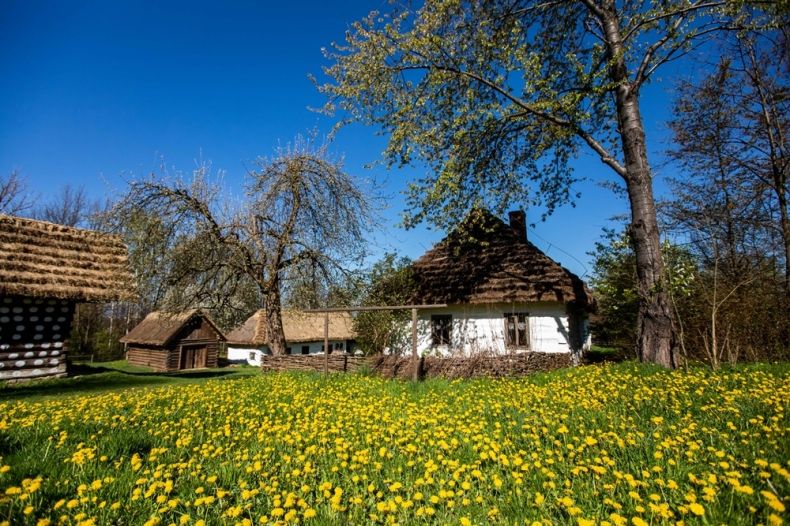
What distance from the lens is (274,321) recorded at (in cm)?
1620

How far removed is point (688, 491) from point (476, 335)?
46.5ft

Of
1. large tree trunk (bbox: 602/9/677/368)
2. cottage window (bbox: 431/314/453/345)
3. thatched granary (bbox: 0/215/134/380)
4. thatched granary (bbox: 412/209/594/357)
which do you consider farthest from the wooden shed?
large tree trunk (bbox: 602/9/677/368)

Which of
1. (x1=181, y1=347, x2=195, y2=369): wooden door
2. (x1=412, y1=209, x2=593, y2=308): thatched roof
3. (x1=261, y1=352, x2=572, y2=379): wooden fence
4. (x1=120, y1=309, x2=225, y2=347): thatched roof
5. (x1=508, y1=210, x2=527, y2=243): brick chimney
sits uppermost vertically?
(x1=508, y1=210, x2=527, y2=243): brick chimney

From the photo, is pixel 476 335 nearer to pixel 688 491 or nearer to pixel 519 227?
pixel 519 227

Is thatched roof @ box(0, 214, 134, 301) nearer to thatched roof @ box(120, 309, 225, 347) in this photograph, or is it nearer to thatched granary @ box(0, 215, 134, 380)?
thatched granary @ box(0, 215, 134, 380)

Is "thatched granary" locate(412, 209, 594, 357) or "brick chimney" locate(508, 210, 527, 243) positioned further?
"brick chimney" locate(508, 210, 527, 243)

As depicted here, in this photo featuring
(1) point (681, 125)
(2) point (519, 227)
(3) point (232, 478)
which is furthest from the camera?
(2) point (519, 227)

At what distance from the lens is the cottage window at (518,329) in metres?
16.3

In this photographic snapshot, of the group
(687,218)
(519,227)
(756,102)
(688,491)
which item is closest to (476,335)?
(519,227)

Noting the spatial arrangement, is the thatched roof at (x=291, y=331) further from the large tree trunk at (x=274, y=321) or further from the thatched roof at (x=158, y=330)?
the large tree trunk at (x=274, y=321)

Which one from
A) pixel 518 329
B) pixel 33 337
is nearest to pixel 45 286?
pixel 33 337

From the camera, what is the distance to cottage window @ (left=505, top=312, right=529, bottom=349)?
16281mm

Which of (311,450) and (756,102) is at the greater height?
(756,102)

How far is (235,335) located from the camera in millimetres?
38219
